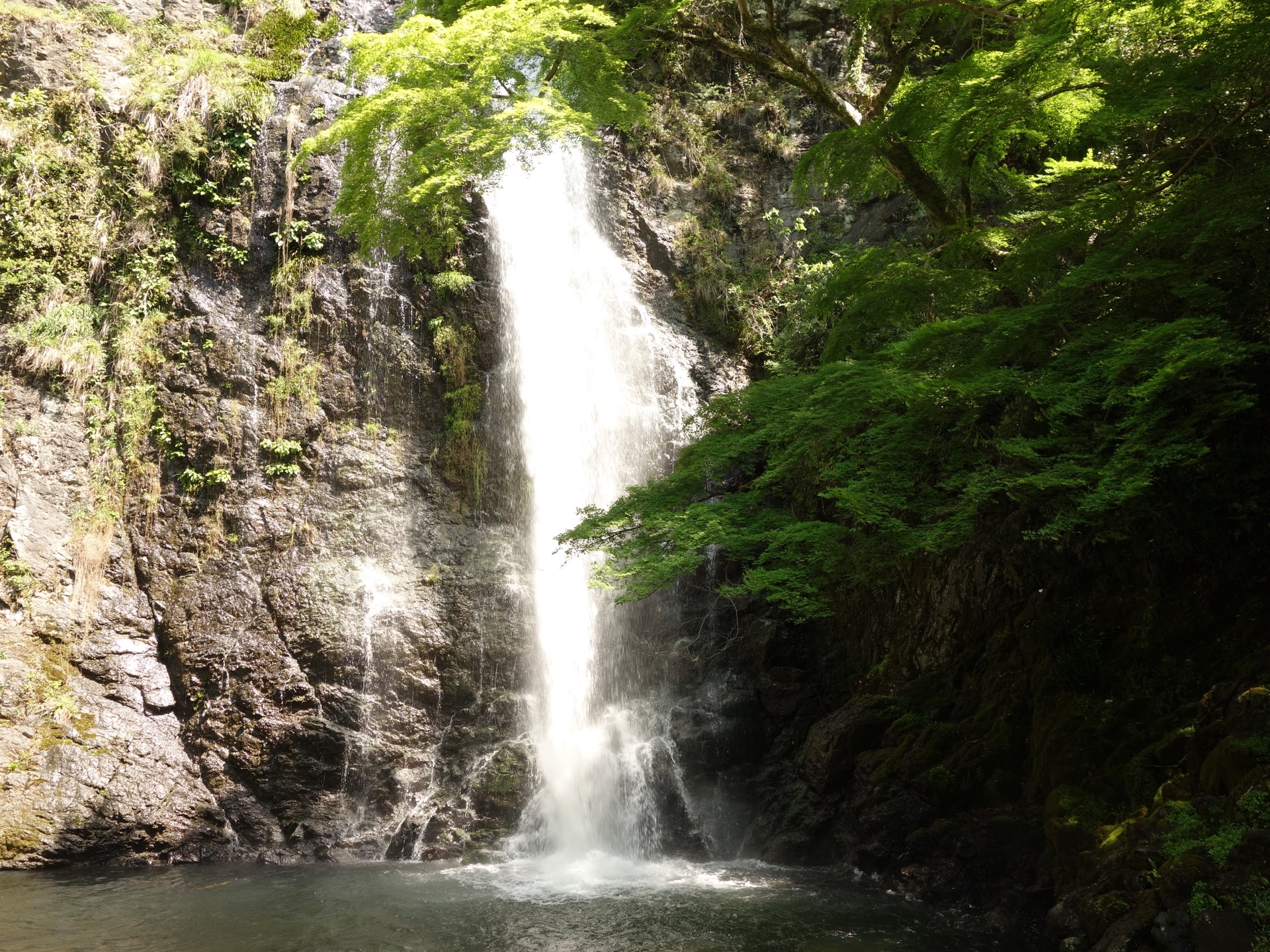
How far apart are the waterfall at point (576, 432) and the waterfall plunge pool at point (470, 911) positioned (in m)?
0.99

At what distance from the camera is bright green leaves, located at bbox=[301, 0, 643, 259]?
772 centimetres

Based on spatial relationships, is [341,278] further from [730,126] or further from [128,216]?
[730,126]

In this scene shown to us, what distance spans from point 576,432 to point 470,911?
753 centimetres

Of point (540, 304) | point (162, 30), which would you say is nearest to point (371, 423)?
point (540, 304)

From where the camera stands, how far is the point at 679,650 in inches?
490

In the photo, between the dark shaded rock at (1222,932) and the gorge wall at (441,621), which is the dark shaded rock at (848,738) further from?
the dark shaded rock at (1222,932)

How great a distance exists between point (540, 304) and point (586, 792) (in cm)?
759

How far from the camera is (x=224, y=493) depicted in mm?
12594

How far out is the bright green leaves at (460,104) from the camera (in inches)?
304

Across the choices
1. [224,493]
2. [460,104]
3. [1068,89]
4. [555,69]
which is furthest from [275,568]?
[1068,89]

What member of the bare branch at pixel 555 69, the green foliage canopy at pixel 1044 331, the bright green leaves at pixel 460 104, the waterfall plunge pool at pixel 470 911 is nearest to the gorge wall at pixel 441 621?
the waterfall plunge pool at pixel 470 911

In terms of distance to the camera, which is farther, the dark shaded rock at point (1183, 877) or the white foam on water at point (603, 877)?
the white foam on water at point (603, 877)

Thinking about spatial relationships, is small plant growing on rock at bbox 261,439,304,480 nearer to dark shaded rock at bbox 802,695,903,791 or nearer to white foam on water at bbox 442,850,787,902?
white foam on water at bbox 442,850,787,902

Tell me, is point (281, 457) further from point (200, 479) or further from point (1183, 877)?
point (1183, 877)
